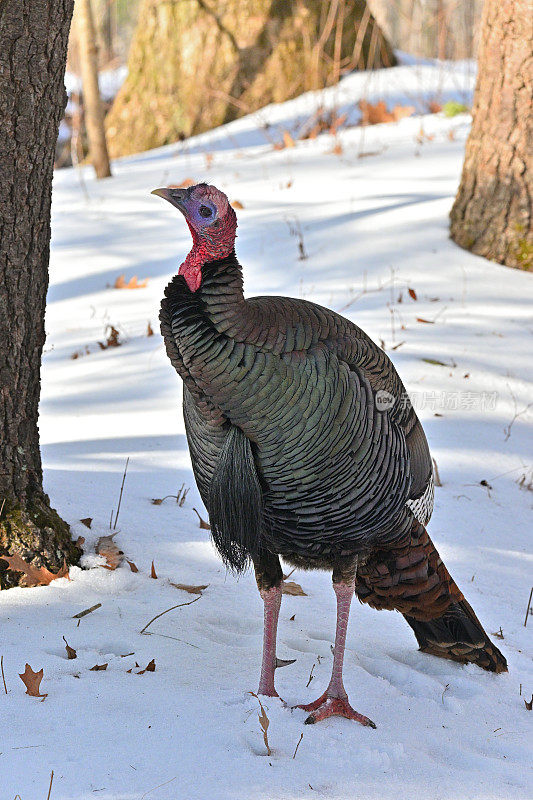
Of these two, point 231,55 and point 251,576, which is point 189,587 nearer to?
point 251,576

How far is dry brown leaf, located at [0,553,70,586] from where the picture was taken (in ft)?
10.2

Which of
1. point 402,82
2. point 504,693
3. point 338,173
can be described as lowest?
point 504,693

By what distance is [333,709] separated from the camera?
9.04ft

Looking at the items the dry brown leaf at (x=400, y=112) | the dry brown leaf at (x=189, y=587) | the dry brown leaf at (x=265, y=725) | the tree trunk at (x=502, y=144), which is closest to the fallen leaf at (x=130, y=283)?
the tree trunk at (x=502, y=144)

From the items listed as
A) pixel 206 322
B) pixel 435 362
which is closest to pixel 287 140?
pixel 435 362

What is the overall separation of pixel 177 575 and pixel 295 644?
57cm

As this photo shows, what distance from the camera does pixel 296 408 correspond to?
245cm

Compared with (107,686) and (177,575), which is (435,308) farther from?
(107,686)

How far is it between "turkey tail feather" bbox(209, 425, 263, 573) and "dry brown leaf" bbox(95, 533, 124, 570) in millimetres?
902

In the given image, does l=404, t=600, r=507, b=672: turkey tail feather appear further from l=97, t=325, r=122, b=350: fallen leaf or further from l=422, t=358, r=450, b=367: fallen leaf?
l=97, t=325, r=122, b=350: fallen leaf

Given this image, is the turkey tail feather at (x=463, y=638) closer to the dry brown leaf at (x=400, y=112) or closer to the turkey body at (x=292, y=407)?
the turkey body at (x=292, y=407)

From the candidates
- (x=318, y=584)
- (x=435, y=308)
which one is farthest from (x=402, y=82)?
(x=318, y=584)

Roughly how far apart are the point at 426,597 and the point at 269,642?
0.67 metres

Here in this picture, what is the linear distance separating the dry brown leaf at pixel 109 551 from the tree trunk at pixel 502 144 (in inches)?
175
